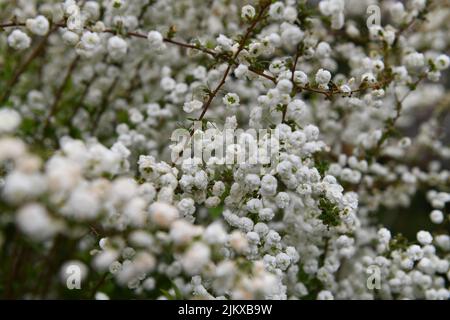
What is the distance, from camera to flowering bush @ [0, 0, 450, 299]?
117cm

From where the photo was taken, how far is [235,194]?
180 cm

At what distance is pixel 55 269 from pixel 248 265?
182 cm

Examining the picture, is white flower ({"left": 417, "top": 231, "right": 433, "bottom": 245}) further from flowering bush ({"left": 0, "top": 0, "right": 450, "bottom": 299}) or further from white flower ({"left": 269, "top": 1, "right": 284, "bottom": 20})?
white flower ({"left": 269, "top": 1, "right": 284, "bottom": 20})

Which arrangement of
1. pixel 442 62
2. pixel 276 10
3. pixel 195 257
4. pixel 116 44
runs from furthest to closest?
pixel 442 62 → pixel 116 44 → pixel 276 10 → pixel 195 257

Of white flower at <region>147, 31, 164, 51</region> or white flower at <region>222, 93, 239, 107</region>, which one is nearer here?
white flower at <region>222, 93, 239, 107</region>

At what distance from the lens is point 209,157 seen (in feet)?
5.85

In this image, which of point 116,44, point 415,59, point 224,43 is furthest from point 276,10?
point 415,59

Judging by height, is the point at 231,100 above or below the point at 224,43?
below

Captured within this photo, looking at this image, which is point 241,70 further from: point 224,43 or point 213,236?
point 213,236

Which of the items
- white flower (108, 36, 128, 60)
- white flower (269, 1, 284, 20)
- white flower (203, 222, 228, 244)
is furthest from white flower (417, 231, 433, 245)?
white flower (108, 36, 128, 60)

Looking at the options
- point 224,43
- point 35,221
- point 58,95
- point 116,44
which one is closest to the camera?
point 35,221

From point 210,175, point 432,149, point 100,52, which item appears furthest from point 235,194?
point 432,149
